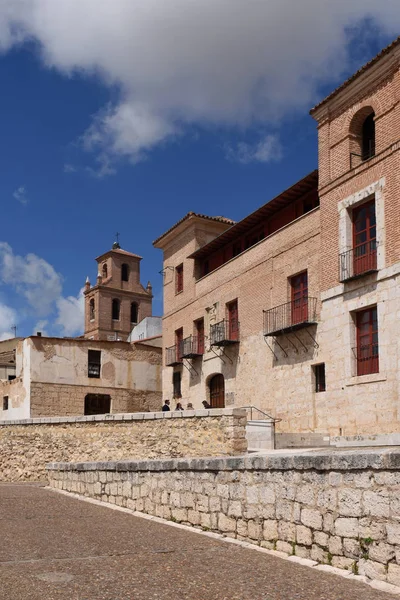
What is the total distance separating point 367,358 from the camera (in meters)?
19.0

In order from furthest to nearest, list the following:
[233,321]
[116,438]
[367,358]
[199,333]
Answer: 1. [199,333]
2. [233,321]
3. [116,438]
4. [367,358]

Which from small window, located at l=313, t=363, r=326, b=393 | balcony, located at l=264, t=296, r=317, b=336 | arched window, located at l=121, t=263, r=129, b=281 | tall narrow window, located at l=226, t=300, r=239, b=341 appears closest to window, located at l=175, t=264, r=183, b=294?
tall narrow window, located at l=226, t=300, r=239, b=341

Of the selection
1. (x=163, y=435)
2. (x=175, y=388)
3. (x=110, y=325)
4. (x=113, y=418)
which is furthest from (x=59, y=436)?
(x=110, y=325)

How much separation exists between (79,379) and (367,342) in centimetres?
1786

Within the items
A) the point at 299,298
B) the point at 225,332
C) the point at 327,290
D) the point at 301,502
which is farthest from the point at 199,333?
the point at 301,502

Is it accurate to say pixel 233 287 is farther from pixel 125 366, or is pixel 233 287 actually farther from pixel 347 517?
pixel 347 517

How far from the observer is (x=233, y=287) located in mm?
26547

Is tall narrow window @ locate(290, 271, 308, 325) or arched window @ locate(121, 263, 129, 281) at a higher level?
arched window @ locate(121, 263, 129, 281)

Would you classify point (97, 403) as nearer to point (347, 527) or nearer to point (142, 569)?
point (142, 569)

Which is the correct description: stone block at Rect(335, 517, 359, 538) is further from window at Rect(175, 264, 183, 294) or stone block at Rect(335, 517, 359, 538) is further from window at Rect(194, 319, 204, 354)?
window at Rect(175, 264, 183, 294)

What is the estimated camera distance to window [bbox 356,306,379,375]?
1880 cm

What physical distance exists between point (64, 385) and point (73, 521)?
75.6 feet

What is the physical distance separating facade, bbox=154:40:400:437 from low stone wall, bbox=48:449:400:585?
9.24 metres

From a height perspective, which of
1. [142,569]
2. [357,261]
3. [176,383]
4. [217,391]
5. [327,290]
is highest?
[357,261]
